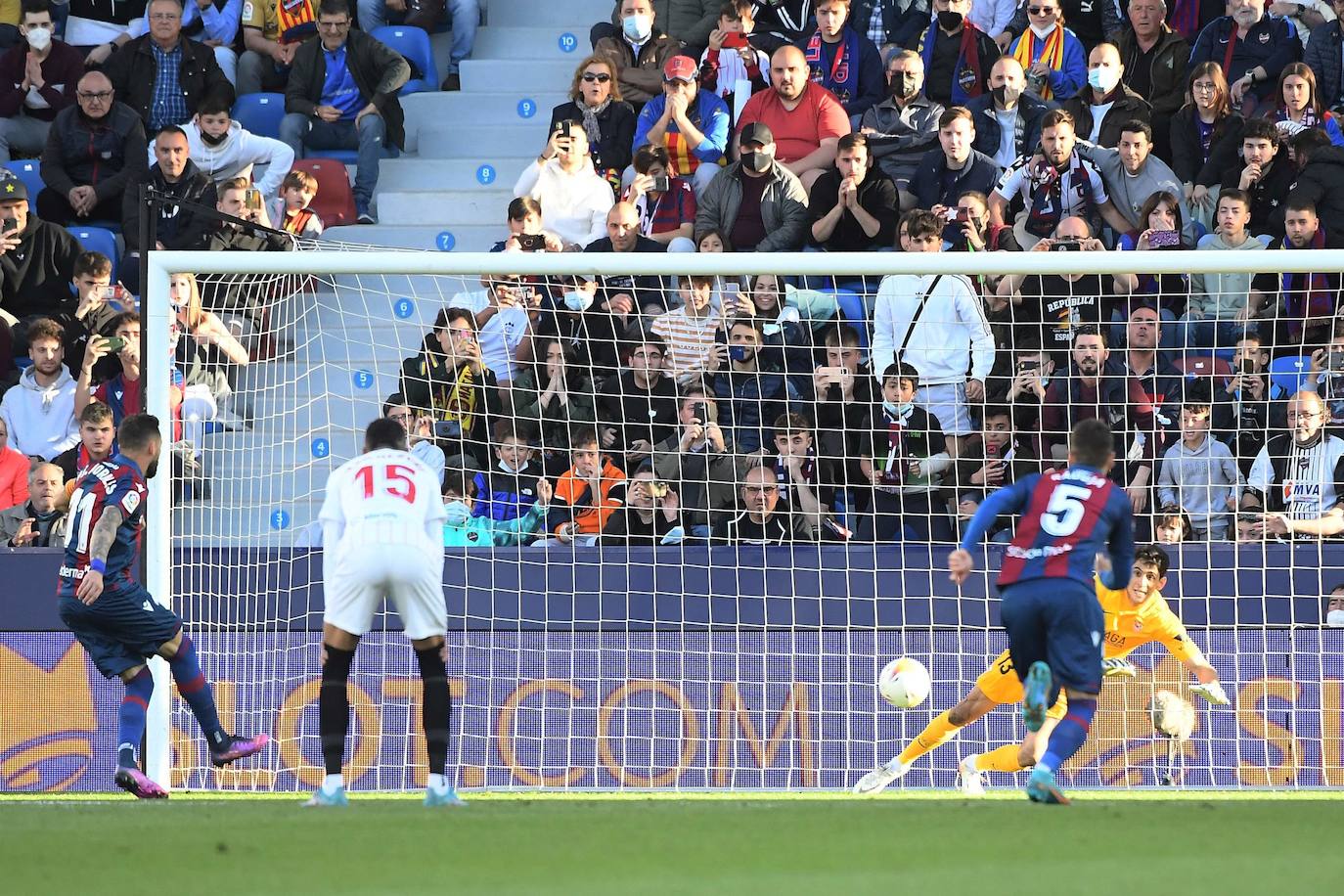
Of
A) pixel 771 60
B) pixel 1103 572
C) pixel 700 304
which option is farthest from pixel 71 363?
pixel 1103 572

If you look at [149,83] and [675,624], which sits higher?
[149,83]

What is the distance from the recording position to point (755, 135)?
12.2 metres

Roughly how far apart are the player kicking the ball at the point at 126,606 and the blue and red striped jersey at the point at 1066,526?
369 cm

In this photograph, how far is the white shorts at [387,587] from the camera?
7648mm

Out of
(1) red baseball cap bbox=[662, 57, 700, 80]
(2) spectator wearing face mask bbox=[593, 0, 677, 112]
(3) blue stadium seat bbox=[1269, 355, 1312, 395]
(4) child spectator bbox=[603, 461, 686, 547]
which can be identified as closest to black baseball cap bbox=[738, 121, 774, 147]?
(1) red baseball cap bbox=[662, 57, 700, 80]

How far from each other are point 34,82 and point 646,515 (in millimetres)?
7226

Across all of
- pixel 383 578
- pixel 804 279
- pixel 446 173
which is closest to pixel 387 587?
pixel 383 578

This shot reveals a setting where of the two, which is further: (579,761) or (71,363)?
(71,363)

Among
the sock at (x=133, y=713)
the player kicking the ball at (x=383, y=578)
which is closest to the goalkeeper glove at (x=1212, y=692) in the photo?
the player kicking the ball at (x=383, y=578)

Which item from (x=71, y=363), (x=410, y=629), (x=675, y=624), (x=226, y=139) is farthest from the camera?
(x=226, y=139)

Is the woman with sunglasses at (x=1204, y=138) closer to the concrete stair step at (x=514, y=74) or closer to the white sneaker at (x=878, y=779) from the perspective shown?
the white sneaker at (x=878, y=779)

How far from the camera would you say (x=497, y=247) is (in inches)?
507

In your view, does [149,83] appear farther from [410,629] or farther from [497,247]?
[410,629]

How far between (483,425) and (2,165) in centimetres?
568
